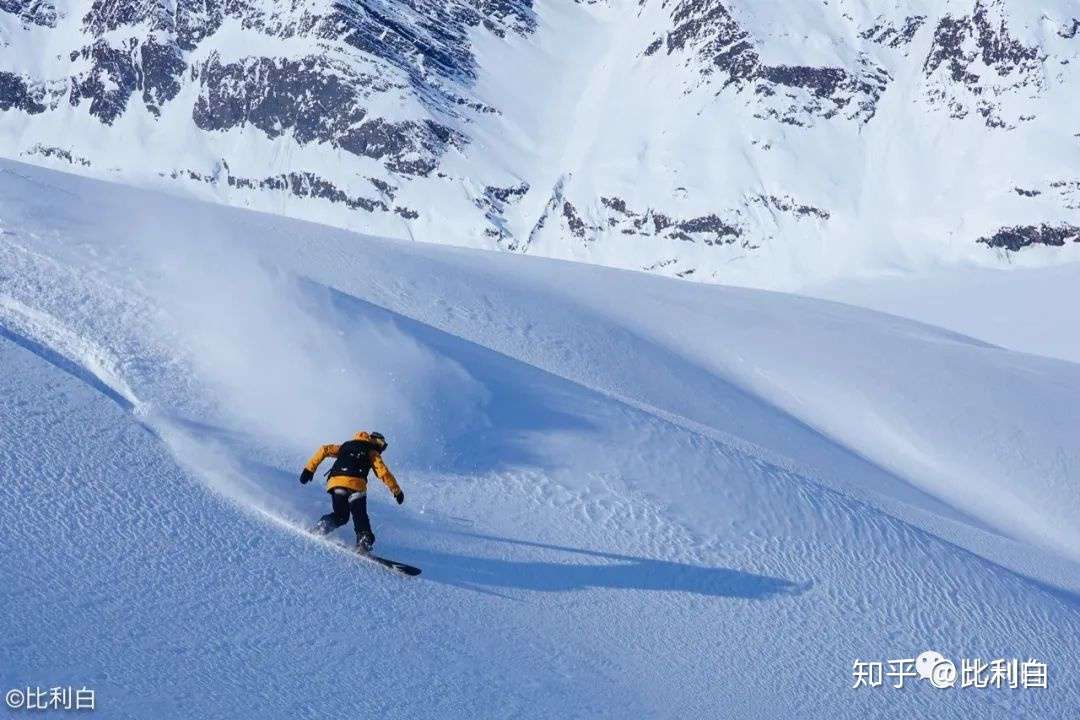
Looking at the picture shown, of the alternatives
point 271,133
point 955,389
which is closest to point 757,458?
point 955,389

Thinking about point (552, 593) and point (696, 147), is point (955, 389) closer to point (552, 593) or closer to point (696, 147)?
point (552, 593)

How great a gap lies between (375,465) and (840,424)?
383 inches

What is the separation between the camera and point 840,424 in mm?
Answer: 15859

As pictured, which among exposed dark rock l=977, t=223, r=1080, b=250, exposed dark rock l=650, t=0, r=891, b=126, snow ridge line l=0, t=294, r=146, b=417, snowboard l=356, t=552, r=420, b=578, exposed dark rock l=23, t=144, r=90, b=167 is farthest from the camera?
exposed dark rock l=23, t=144, r=90, b=167

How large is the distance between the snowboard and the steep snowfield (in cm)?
9

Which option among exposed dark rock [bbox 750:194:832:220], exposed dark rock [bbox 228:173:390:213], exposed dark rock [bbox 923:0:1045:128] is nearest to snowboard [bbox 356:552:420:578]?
exposed dark rock [bbox 750:194:832:220]

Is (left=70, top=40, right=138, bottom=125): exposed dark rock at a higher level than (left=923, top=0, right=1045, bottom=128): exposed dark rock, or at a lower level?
lower

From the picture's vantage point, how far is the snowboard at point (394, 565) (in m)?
7.43

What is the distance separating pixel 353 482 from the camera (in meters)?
7.84

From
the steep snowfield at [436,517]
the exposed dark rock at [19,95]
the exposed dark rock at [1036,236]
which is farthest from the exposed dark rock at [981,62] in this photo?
the exposed dark rock at [19,95]

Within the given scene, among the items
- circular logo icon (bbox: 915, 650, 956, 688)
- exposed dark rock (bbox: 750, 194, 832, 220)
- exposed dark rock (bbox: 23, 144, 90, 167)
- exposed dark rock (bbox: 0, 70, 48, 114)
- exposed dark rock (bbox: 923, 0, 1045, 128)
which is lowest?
exposed dark rock (bbox: 23, 144, 90, 167)

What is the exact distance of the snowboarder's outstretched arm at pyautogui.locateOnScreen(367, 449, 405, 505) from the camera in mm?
7828

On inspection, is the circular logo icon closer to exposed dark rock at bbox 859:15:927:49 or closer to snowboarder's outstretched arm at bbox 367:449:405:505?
snowboarder's outstretched arm at bbox 367:449:405:505

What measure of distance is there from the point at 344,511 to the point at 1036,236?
3430 inches
